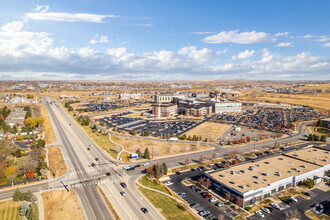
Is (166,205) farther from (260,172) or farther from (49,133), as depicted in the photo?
(49,133)

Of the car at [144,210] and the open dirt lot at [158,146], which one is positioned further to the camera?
the open dirt lot at [158,146]

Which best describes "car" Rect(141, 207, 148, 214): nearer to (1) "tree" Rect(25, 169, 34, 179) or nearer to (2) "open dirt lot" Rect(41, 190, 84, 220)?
(2) "open dirt lot" Rect(41, 190, 84, 220)

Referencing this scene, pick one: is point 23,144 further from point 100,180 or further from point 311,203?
point 311,203

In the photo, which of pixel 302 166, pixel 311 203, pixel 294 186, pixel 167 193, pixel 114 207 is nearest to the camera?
pixel 114 207

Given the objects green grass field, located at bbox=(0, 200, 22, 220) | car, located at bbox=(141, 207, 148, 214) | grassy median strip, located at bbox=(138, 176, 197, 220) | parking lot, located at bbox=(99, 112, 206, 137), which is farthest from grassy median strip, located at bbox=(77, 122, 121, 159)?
car, located at bbox=(141, 207, 148, 214)

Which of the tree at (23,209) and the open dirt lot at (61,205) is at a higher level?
the tree at (23,209)

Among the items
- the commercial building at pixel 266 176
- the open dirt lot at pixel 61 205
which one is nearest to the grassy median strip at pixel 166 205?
Result: the commercial building at pixel 266 176

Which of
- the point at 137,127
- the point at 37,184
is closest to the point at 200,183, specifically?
the point at 37,184

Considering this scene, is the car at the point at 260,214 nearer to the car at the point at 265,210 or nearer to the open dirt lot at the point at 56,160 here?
the car at the point at 265,210
